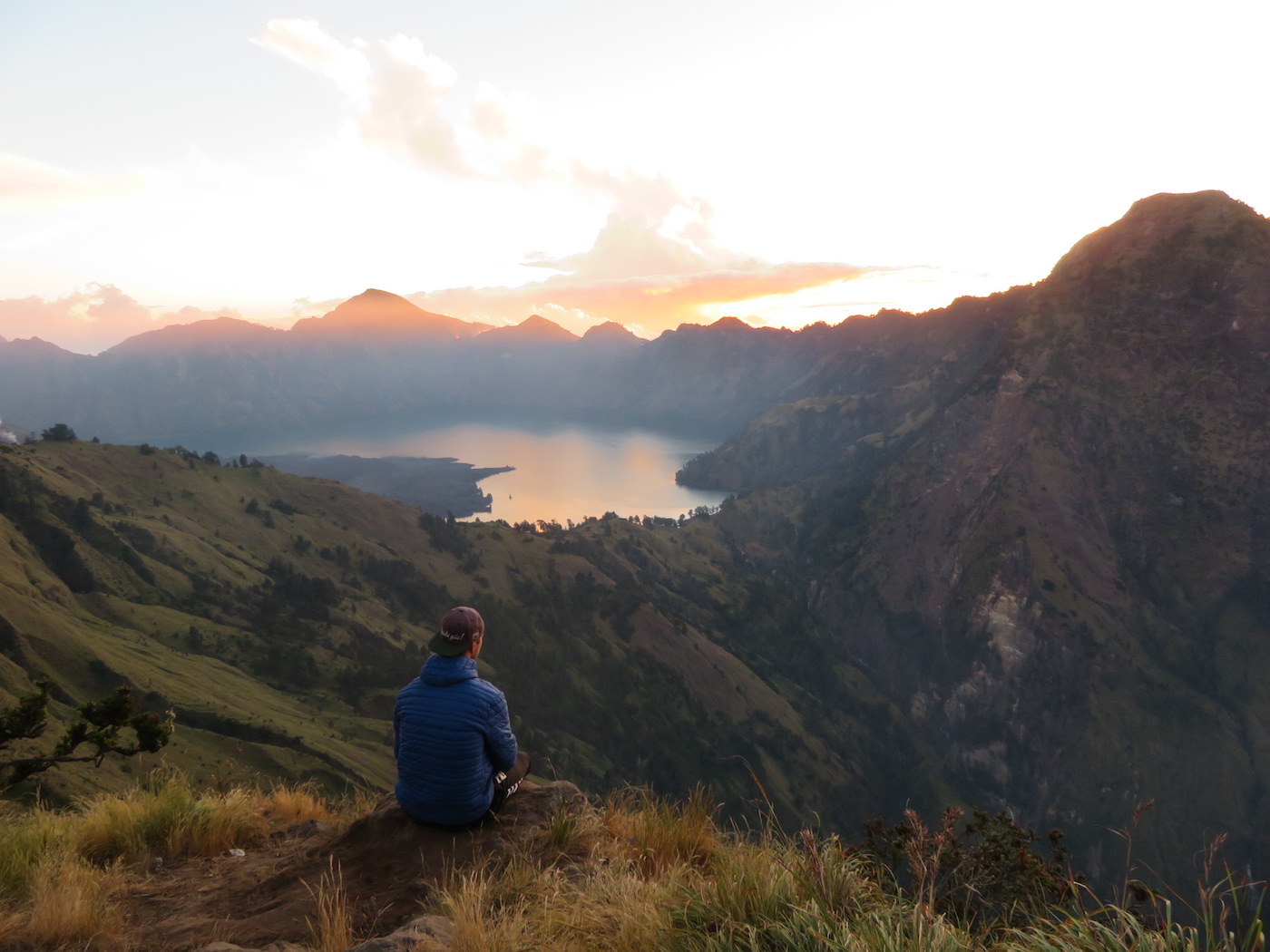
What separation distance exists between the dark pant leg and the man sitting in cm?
16

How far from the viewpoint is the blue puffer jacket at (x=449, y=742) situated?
654 cm

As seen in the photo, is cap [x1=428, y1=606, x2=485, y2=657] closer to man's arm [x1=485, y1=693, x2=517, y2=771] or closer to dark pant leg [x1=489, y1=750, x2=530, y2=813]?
man's arm [x1=485, y1=693, x2=517, y2=771]

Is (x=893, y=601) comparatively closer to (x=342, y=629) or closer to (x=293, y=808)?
(x=342, y=629)

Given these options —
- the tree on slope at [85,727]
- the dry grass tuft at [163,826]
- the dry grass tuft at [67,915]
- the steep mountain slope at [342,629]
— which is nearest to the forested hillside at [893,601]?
the steep mountain slope at [342,629]

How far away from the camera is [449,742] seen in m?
6.49

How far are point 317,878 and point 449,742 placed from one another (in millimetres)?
1942

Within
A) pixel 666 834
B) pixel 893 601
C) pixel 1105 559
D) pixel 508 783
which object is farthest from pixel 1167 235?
pixel 508 783

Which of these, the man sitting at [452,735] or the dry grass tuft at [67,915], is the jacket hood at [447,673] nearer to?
the man sitting at [452,735]

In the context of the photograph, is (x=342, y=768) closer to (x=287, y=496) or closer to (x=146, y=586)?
(x=146, y=586)

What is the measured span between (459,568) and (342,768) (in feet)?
246

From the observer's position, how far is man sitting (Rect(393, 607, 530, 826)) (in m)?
6.54

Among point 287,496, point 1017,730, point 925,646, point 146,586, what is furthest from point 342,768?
point 925,646

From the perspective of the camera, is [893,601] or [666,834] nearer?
[666,834]

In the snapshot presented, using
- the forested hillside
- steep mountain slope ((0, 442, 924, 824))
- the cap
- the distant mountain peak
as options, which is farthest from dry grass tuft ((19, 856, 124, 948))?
the distant mountain peak
